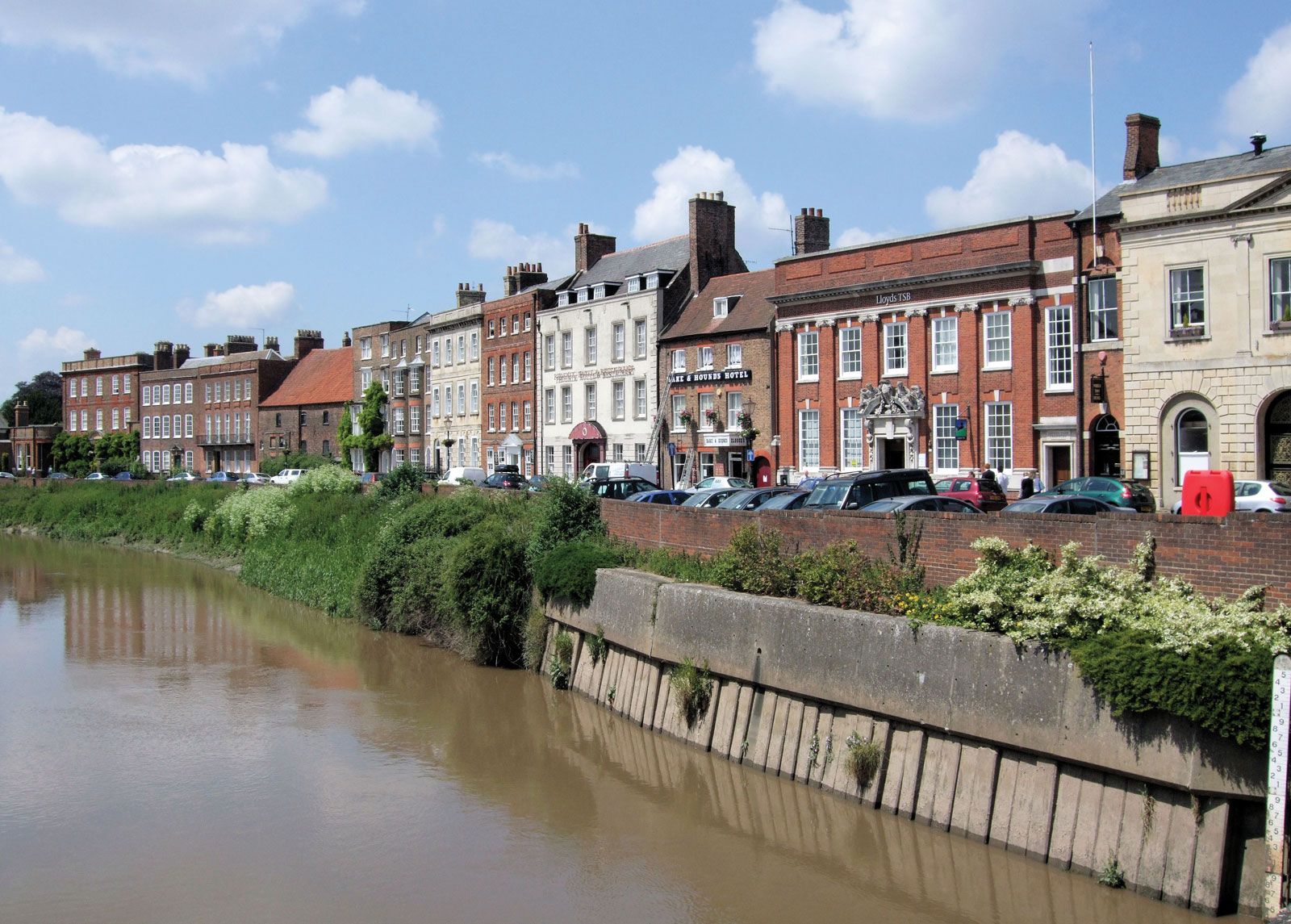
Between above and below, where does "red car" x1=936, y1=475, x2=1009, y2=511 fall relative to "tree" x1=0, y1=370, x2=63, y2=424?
below

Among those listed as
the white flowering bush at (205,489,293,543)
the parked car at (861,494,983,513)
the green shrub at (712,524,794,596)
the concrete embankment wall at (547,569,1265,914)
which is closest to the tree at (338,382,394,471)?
the white flowering bush at (205,489,293,543)

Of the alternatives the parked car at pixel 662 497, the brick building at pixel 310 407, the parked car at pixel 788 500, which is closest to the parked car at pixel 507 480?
the parked car at pixel 662 497

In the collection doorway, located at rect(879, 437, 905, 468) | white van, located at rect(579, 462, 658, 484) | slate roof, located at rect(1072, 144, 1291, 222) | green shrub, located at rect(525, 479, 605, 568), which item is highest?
slate roof, located at rect(1072, 144, 1291, 222)

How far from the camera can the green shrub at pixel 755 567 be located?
17266mm

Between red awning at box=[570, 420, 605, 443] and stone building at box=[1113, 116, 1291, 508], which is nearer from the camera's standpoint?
stone building at box=[1113, 116, 1291, 508]

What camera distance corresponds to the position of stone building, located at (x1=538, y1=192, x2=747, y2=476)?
171ft

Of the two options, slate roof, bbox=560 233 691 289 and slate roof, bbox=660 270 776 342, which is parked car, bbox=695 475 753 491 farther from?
slate roof, bbox=560 233 691 289

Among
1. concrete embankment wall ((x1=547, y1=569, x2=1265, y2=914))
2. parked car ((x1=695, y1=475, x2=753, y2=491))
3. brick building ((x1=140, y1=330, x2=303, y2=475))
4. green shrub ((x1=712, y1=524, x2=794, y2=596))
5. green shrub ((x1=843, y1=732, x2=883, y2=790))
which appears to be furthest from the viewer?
brick building ((x1=140, y1=330, x2=303, y2=475))

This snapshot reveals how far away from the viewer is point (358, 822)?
50.7 feet

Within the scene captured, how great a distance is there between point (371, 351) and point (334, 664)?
53.2 metres

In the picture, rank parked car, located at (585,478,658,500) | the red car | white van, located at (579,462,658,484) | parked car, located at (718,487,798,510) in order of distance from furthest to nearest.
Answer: white van, located at (579,462,658,484)
parked car, located at (585,478,658,500)
the red car
parked car, located at (718,487,798,510)

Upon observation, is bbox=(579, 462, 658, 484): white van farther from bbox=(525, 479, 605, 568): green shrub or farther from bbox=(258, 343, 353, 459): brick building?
bbox=(258, 343, 353, 459): brick building

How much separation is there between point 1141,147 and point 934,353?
8.80 m

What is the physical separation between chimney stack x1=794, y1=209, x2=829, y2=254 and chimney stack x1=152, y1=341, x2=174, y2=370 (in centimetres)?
6451
